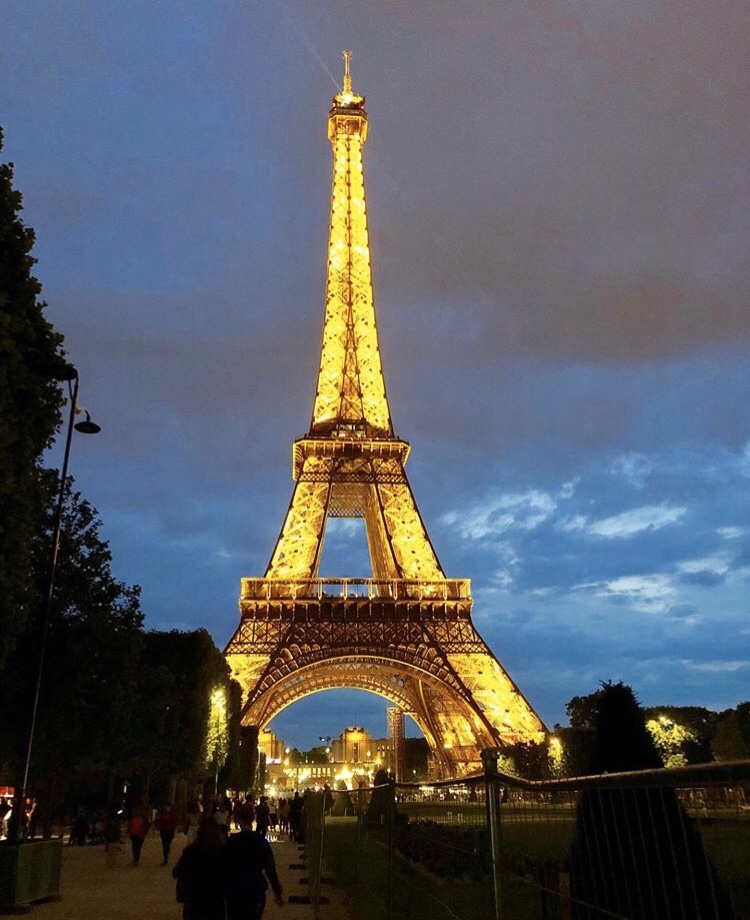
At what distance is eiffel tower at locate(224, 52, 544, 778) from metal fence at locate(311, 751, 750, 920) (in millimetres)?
40923

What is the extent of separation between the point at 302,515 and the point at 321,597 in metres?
6.51

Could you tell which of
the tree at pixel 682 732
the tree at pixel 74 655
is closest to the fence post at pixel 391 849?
the tree at pixel 74 655

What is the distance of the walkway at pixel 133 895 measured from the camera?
1223 centimetres

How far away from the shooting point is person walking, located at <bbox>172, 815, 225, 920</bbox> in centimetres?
650

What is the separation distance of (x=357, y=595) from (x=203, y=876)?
46.2 meters

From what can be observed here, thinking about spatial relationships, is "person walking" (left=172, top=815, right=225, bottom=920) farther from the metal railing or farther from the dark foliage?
the metal railing

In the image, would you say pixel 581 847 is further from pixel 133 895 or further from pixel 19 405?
pixel 133 895

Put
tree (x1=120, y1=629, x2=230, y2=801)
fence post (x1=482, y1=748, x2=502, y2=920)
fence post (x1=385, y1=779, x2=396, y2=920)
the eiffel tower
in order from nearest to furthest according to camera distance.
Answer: fence post (x1=482, y1=748, x2=502, y2=920), fence post (x1=385, y1=779, x2=396, y2=920), tree (x1=120, y1=629, x2=230, y2=801), the eiffel tower

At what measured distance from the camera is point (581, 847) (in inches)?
189

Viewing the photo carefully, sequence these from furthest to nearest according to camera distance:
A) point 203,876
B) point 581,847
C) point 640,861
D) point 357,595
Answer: point 357,595 < point 203,876 < point 581,847 < point 640,861

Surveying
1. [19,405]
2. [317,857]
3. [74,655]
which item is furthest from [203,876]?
[74,655]

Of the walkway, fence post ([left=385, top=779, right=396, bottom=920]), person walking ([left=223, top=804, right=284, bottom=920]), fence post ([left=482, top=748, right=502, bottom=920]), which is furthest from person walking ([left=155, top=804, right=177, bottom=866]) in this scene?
fence post ([left=482, top=748, right=502, bottom=920])

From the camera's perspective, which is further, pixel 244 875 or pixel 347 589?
pixel 347 589

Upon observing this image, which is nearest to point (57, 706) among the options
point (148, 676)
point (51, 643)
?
point (51, 643)
